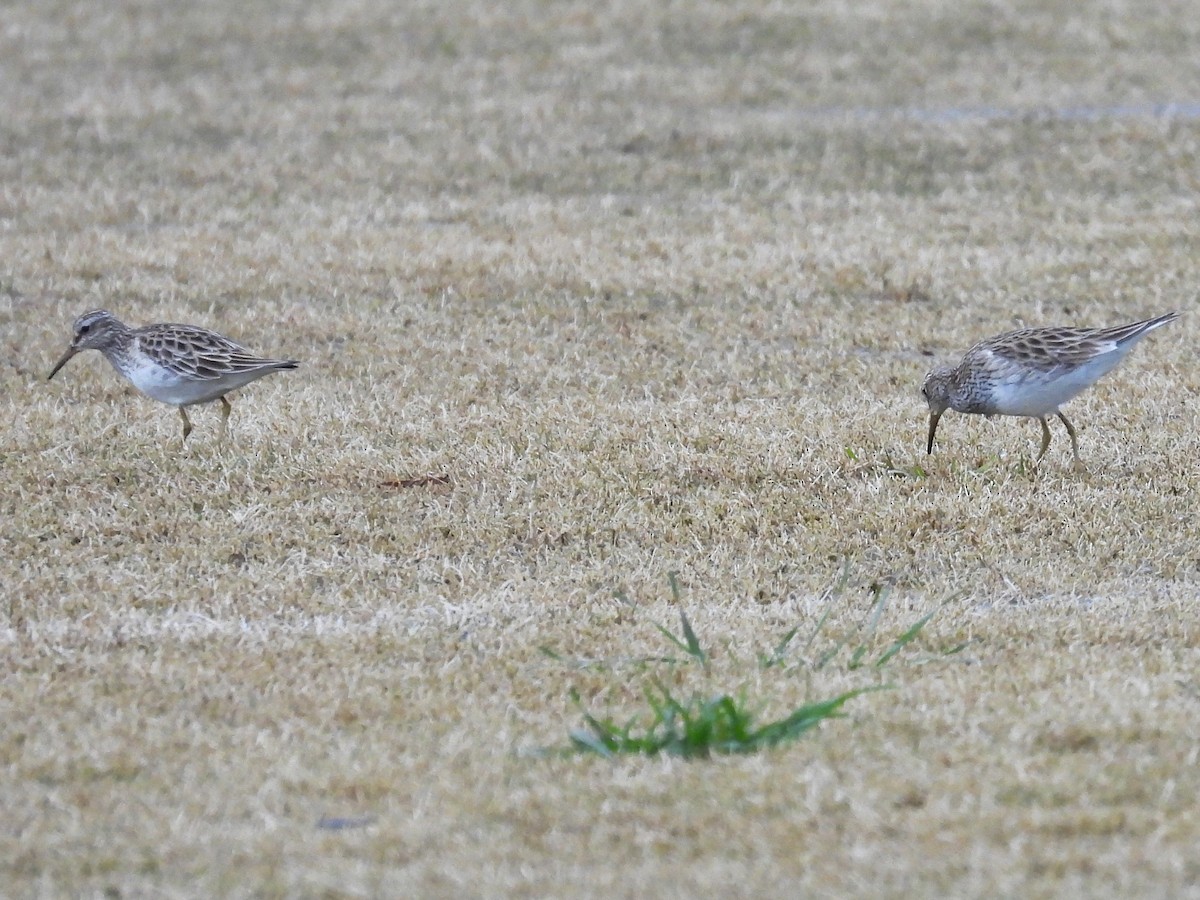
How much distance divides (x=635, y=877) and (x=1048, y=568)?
3.45 meters

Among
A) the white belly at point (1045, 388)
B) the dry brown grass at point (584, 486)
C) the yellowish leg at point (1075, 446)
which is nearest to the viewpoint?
the dry brown grass at point (584, 486)

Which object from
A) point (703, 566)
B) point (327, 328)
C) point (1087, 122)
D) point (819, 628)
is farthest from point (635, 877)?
point (1087, 122)

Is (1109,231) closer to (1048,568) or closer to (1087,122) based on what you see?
(1087,122)

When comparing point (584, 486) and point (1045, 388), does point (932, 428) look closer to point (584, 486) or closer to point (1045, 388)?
point (1045, 388)

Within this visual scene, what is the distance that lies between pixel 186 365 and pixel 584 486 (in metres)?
2.11

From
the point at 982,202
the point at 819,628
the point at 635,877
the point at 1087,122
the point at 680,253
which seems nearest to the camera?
the point at 635,877

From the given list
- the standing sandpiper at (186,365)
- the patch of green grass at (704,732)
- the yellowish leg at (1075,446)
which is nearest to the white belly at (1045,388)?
the yellowish leg at (1075,446)

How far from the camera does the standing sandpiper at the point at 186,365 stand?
29.0ft

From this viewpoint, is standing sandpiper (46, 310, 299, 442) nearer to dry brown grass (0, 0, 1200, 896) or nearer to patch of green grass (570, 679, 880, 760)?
dry brown grass (0, 0, 1200, 896)

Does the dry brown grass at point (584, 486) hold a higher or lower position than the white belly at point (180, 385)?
lower

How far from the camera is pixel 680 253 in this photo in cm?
1361

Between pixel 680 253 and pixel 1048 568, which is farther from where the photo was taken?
pixel 680 253

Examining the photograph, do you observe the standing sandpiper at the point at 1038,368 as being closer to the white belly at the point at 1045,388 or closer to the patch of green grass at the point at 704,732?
the white belly at the point at 1045,388

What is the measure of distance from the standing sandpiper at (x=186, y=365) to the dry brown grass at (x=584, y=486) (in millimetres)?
312
